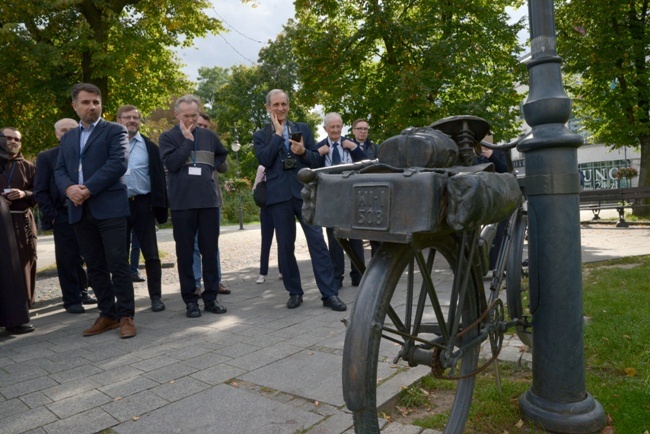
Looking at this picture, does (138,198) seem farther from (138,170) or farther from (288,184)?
(288,184)

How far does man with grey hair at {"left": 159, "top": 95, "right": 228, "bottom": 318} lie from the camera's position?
5.08 m

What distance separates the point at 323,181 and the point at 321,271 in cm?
329

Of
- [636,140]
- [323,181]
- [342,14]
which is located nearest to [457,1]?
[342,14]

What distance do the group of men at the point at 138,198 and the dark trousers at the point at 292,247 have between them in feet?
0.03

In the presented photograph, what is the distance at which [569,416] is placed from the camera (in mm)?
2295

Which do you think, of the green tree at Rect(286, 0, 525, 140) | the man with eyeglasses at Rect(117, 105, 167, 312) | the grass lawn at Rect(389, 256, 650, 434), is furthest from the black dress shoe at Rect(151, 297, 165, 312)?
the green tree at Rect(286, 0, 525, 140)

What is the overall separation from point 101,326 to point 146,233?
1.28 meters

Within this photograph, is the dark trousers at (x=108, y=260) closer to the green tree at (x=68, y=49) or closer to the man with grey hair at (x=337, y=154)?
the man with grey hair at (x=337, y=154)

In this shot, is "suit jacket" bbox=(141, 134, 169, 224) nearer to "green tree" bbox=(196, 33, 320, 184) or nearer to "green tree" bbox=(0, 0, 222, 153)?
"green tree" bbox=(0, 0, 222, 153)

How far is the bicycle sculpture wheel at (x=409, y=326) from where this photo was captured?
5.13ft

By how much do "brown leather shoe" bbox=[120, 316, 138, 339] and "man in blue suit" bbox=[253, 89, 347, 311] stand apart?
1599 millimetres

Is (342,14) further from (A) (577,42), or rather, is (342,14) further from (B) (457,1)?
(A) (577,42)

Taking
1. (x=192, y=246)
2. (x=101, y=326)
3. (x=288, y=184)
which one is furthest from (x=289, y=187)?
(x=101, y=326)

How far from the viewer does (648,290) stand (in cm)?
484
